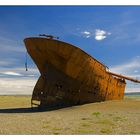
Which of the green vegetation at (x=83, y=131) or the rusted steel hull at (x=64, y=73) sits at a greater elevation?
the rusted steel hull at (x=64, y=73)

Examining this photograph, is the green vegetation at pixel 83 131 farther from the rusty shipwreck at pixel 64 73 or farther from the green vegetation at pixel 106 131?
the rusty shipwreck at pixel 64 73

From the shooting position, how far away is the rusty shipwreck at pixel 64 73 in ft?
75.3

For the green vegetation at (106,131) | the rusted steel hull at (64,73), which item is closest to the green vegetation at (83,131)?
the green vegetation at (106,131)

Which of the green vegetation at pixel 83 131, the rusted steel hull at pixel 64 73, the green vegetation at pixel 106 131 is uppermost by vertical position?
the rusted steel hull at pixel 64 73

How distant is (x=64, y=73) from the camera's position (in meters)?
23.8

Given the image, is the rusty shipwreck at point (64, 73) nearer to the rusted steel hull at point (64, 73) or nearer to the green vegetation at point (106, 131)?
the rusted steel hull at point (64, 73)

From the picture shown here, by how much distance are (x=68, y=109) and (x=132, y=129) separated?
949cm

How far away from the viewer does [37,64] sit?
2591 cm

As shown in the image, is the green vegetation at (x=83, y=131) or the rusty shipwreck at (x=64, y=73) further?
the rusty shipwreck at (x=64, y=73)

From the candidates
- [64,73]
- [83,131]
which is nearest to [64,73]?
[64,73]

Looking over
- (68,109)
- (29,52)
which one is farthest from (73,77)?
(29,52)

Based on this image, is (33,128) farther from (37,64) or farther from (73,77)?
(37,64)

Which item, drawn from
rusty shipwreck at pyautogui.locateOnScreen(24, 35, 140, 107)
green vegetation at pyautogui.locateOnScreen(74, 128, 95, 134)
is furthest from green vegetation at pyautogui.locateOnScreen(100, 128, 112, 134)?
rusty shipwreck at pyautogui.locateOnScreen(24, 35, 140, 107)

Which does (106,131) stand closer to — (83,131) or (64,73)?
(83,131)
